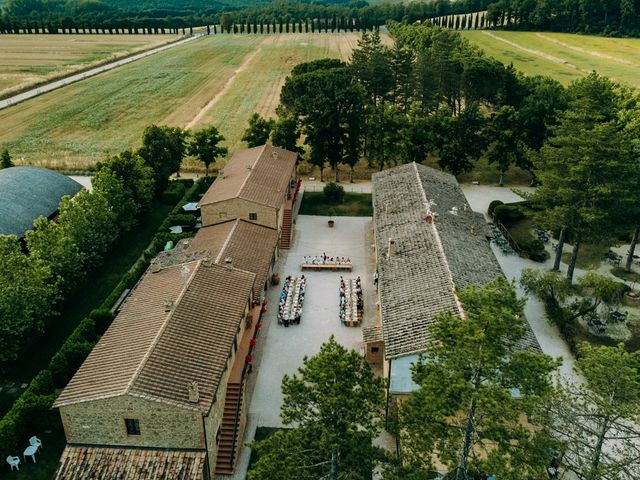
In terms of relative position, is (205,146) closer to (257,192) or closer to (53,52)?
(257,192)

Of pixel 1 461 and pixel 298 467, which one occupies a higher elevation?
pixel 298 467

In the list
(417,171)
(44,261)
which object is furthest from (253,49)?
(44,261)

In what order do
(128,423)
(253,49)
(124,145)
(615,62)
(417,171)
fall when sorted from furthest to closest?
(253,49), (615,62), (124,145), (417,171), (128,423)

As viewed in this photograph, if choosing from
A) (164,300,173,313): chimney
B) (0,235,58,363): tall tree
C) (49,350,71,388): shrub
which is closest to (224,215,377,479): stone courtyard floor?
(164,300,173,313): chimney

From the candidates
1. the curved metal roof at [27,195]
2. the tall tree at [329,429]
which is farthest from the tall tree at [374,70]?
the tall tree at [329,429]

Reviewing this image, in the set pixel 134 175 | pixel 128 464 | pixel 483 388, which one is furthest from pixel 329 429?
pixel 134 175

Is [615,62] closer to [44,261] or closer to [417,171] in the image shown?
[417,171]

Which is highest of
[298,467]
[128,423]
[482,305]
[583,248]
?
[482,305]
